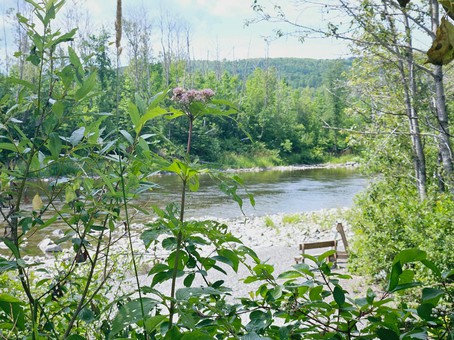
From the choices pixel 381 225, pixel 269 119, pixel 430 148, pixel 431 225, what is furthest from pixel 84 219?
pixel 269 119

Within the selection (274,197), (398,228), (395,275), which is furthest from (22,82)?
(274,197)

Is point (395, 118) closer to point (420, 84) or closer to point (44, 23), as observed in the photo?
point (420, 84)

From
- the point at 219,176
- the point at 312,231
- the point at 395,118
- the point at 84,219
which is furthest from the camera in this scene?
the point at 312,231

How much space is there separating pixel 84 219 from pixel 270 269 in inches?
12.8

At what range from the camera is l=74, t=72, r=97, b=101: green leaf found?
0.70 meters

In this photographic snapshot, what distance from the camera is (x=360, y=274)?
7152 mm

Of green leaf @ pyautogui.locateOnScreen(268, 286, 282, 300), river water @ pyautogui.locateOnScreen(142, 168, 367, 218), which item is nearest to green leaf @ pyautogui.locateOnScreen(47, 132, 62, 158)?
green leaf @ pyautogui.locateOnScreen(268, 286, 282, 300)

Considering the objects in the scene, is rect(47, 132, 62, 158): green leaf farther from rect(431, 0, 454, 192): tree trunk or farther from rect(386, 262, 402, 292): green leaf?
rect(431, 0, 454, 192): tree trunk

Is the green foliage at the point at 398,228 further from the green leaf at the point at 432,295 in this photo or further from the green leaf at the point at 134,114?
the green leaf at the point at 134,114

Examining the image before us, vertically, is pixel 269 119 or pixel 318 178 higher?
pixel 269 119

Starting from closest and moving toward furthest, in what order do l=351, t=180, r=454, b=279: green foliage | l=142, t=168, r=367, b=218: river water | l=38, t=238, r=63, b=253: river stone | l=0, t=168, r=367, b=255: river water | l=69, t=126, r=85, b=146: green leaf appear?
1. l=69, t=126, r=85, b=146: green leaf
2. l=351, t=180, r=454, b=279: green foliage
3. l=38, t=238, r=63, b=253: river stone
4. l=0, t=168, r=367, b=255: river water
5. l=142, t=168, r=367, b=218: river water

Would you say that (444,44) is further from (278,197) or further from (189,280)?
(278,197)

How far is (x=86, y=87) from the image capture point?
70 cm

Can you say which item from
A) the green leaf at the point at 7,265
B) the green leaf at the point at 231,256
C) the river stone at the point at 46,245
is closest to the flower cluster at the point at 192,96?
the green leaf at the point at 231,256
